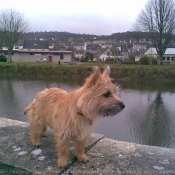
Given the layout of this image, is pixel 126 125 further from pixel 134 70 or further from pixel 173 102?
pixel 134 70

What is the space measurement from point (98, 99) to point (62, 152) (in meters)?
1.01

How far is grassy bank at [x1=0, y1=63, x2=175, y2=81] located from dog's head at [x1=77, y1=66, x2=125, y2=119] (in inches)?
1039

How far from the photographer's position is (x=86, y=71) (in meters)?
31.8

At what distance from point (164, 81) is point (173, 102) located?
12.5 metres

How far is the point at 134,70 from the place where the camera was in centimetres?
3102

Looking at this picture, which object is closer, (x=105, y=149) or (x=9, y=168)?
(x=9, y=168)

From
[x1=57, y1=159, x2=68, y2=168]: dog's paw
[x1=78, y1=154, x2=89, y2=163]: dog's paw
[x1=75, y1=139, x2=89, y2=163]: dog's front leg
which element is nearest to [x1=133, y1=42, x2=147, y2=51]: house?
[x1=75, y1=139, x2=89, y2=163]: dog's front leg

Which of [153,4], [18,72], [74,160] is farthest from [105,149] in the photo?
[153,4]

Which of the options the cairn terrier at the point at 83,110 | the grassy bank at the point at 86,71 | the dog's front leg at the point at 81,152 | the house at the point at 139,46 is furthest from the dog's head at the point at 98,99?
the house at the point at 139,46

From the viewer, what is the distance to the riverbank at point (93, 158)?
2889 millimetres

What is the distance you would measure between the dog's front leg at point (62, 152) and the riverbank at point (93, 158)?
0.08m

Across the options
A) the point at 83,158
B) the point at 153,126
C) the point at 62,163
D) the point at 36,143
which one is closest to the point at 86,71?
the point at 153,126

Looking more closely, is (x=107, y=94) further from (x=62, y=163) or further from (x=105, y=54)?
(x=105, y=54)

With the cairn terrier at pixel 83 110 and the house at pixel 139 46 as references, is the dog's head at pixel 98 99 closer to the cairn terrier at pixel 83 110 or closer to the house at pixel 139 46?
the cairn terrier at pixel 83 110
